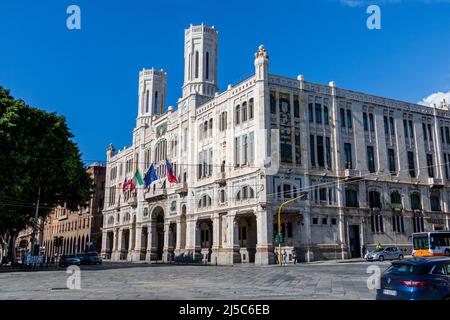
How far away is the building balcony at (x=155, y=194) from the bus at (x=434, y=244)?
32.6 m

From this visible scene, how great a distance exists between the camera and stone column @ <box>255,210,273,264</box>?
39.3 meters

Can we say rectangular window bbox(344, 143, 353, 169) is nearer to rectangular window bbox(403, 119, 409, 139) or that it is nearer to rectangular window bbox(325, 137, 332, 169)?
rectangular window bbox(325, 137, 332, 169)

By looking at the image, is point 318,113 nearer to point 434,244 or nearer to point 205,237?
point 434,244

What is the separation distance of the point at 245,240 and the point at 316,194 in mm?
8917

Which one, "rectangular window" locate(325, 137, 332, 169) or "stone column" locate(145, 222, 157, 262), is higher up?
"rectangular window" locate(325, 137, 332, 169)

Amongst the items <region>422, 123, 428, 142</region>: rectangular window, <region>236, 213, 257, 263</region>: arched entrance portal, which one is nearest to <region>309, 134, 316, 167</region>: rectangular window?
<region>236, 213, 257, 263</region>: arched entrance portal

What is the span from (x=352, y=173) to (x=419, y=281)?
36526 millimetres

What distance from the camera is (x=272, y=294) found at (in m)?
14.8

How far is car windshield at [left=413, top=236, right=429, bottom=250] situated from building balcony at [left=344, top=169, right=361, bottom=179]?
362 inches

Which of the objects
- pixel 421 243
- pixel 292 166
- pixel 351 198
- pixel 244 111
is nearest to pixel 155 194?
pixel 244 111

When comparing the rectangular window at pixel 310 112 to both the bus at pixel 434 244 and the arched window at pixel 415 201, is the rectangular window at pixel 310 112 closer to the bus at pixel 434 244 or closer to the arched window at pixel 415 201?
the arched window at pixel 415 201

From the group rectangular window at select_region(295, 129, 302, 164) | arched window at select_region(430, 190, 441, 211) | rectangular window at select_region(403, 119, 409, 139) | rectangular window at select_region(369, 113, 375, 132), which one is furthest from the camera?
rectangular window at select_region(403, 119, 409, 139)

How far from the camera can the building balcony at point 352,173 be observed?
44.9 meters

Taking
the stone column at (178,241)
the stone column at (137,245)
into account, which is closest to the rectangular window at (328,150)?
the stone column at (178,241)
